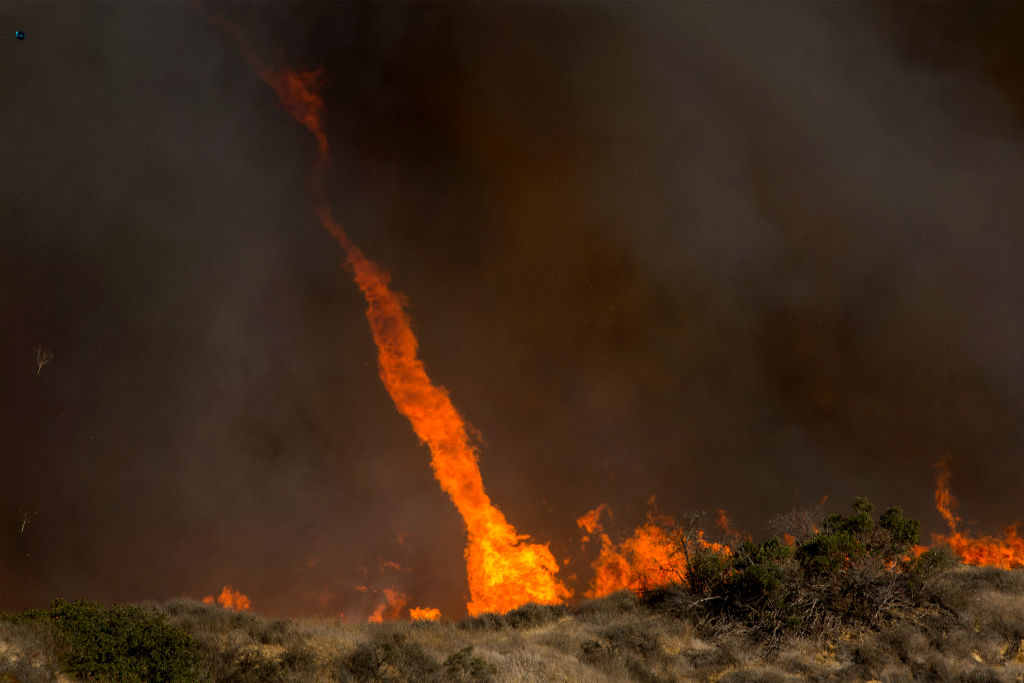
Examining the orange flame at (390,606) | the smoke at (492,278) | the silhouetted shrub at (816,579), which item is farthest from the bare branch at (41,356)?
the silhouetted shrub at (816,579)

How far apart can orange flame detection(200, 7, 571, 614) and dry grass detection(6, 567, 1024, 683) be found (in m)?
8.36

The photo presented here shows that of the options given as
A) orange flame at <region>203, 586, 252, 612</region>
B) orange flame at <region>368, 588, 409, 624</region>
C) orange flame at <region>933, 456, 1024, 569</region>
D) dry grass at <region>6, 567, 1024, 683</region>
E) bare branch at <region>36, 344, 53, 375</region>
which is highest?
bare branch at <region>36, 344, 53, 375</region>

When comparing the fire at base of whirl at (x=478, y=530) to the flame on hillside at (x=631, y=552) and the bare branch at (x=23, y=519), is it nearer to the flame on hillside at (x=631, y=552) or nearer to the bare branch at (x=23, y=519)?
the flame on hillside at (x=631, y=552)

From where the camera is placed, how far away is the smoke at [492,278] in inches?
1073

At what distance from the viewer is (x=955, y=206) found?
30359mm

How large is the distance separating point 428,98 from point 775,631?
90.5ft

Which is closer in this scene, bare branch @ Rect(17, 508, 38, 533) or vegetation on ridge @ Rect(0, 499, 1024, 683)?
vegetation on ridge @ Rect(0, 499, 1024, 683)

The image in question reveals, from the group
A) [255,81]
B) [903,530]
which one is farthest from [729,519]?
[255,81]

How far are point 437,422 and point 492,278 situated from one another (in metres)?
7.03

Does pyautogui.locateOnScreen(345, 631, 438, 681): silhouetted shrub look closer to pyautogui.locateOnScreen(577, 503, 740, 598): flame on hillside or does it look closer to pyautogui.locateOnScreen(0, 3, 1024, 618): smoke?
pyautogui.locateOnScreen(0, 3, 1024, 618): smoke

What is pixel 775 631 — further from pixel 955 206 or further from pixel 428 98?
pixel 428 98

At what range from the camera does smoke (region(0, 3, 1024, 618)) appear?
2727 centimetres

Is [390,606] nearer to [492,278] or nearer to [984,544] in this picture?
[492,278]

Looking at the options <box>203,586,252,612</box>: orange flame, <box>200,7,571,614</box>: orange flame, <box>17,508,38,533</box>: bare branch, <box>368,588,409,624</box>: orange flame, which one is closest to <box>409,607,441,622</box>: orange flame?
<box>368,588,409,624</box>: orange flame
